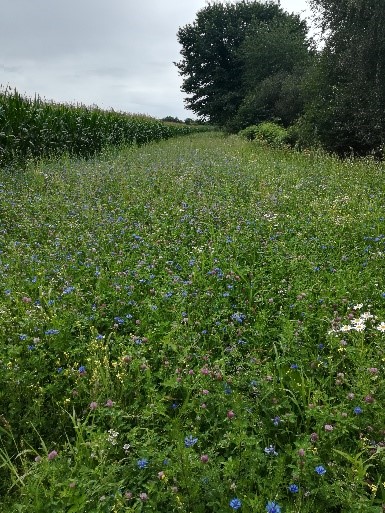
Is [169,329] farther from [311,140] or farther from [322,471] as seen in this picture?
[311,140]

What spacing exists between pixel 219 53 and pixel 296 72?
777 inches

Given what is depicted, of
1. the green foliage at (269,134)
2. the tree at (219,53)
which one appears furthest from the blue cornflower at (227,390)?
the tree at (219,53)

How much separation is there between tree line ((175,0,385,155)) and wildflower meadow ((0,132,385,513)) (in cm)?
876

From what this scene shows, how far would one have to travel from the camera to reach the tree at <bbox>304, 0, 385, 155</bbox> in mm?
12383

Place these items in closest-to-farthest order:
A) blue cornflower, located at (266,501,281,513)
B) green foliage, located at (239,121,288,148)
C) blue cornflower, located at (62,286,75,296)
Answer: blue cornflower, located at (266,501,281,513), blue cornflower, located at (62,286,75,296), green foliage, located at (239,121,288,148)

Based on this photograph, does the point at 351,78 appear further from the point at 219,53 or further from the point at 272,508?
the point at 219,53

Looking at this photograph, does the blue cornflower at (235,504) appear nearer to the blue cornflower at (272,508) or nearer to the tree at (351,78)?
the blue cornflower at (272,508)

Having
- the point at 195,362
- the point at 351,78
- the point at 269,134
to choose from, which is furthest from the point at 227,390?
the point at 269,134

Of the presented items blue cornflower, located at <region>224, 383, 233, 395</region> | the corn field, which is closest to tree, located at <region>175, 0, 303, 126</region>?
the corn field

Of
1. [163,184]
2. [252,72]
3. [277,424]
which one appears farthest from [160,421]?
[252,72]

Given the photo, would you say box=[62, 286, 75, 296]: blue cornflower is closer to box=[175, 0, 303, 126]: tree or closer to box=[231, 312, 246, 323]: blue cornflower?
box=[231, 312, 246, 323]: blue cornflower

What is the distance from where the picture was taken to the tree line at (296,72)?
12.7 meters

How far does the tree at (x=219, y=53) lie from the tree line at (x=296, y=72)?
0.36 ft

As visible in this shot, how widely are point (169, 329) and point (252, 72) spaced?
121 feet
